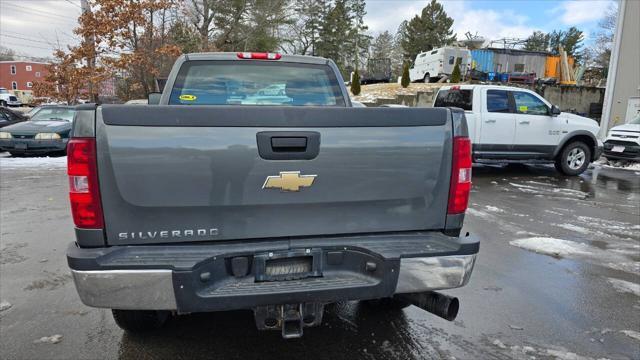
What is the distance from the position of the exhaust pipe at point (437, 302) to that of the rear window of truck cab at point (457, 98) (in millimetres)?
8376

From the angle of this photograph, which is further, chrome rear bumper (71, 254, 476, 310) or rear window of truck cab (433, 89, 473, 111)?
rear window of truck cab (433, 89, 473, 111)

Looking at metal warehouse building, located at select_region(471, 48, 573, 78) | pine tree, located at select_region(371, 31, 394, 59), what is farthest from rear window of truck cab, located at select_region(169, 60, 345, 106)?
pine tree, located at select_region(371, 31, 394, 59)

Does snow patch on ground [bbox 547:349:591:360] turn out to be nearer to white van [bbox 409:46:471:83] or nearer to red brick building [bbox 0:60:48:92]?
white van [bbox 409:46:471:83]

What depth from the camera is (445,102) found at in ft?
35.5

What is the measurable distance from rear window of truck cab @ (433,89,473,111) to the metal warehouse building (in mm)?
22322

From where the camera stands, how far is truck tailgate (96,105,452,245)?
2.14 m

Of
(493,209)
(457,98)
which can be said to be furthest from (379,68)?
(493,209)

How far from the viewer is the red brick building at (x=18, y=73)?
75938 mm

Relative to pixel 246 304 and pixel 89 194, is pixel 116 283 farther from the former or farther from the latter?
pixel 246 304

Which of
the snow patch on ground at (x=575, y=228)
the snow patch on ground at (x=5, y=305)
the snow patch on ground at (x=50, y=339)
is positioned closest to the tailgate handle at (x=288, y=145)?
the snow patch on ground at (x=50, y=339)

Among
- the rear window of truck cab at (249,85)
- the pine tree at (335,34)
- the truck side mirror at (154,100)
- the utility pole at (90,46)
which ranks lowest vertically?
the truck side mirror at (154,100)

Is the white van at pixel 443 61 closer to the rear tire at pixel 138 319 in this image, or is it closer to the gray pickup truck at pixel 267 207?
the gray pickup truck at pixel 267 207

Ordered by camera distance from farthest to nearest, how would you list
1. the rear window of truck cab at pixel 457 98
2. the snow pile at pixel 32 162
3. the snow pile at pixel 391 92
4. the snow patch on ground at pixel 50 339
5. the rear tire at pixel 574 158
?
1. the snow pile at pixel 391 92
2. the snow pile at pixel 32 162
3. the rear tire at pixel 574 158
4. the rear window of truck cab at pixel 457 98
5. the snow patch on ground at pixel 50 339

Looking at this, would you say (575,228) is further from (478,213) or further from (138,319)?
(138,319)
